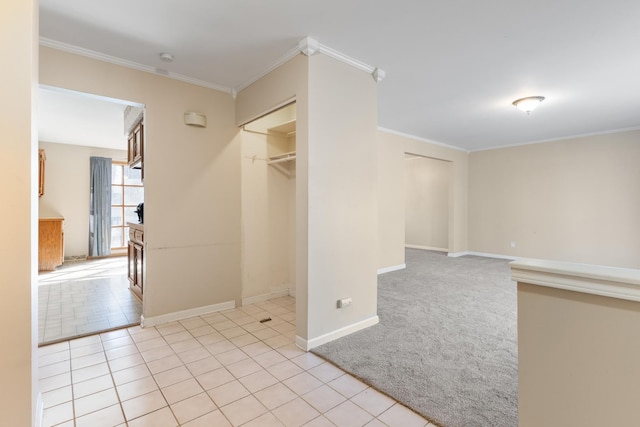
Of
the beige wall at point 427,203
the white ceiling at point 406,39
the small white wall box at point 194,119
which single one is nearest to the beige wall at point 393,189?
the beige wall at point 427,203

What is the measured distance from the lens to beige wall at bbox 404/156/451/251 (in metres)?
7.68

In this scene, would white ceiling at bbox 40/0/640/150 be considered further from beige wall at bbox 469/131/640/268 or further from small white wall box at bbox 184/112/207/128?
beige wall at bbox 469/131/640/268

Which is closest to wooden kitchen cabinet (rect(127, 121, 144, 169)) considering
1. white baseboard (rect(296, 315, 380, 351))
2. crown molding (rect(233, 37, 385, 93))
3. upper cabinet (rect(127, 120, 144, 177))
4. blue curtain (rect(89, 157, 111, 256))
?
upper cabinet (rect(127, 120, 144, 177))

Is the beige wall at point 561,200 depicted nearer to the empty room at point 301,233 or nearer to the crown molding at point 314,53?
the empty room at point 301,233

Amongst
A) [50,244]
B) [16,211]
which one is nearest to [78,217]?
[50,244]

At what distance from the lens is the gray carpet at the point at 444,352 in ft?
5.90

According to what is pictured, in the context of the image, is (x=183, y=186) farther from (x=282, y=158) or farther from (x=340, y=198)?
(x=340, y=198)

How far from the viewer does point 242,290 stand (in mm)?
3604

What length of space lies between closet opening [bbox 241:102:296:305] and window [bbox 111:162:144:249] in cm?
496

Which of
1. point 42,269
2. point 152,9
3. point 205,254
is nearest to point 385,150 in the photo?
point 205,254

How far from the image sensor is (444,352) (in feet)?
8.02

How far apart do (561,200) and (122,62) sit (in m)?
7.50

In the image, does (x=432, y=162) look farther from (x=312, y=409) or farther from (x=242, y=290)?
(x=312, y=409)

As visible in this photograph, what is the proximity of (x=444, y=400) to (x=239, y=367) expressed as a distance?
4.69 ft
